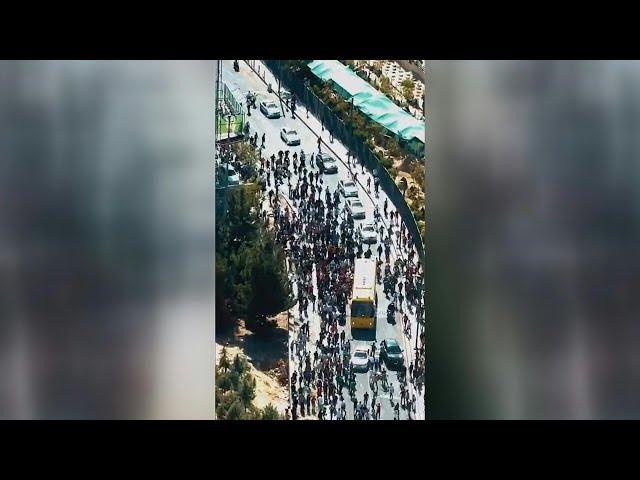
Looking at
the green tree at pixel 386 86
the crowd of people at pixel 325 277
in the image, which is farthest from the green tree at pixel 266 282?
the green tree at pixel 386 86

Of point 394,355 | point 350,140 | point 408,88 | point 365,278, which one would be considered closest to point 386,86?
point 408,88

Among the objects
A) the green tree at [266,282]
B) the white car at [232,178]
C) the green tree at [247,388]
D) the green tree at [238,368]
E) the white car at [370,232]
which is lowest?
the green tree at [247,388]

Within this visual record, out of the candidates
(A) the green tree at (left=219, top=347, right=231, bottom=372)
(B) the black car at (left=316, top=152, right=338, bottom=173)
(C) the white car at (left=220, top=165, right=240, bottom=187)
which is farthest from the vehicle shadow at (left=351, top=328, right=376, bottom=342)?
(C) the white car at (left=220, top=165, right=240, bottom=187)

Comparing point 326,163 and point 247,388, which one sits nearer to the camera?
point 247,388

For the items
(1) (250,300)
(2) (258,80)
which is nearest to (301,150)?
(2) (258,80)

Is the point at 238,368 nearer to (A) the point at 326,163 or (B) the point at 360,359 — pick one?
(B) the point at 360,359
